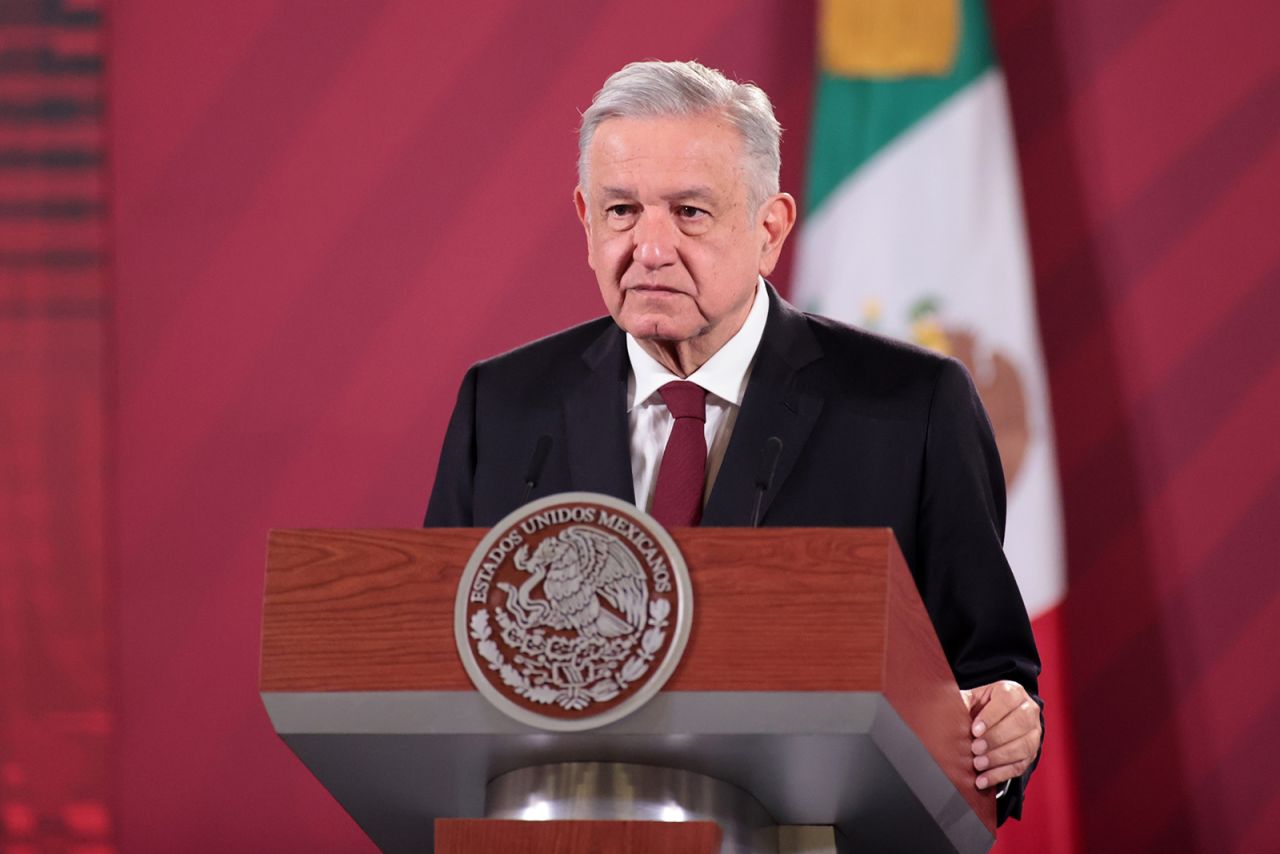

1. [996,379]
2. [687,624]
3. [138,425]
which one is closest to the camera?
[687,624]

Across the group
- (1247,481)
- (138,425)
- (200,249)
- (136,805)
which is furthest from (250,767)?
(1247,481)

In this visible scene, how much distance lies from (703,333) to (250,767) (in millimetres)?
1921

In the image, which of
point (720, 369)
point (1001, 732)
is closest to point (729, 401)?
point (720, 369)

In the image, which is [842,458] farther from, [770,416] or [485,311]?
[485,311]

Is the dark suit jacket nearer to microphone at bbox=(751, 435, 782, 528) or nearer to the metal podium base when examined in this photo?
microphone at bbox=(751, 435, 782, 528)

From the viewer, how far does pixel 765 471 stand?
1.73 metres

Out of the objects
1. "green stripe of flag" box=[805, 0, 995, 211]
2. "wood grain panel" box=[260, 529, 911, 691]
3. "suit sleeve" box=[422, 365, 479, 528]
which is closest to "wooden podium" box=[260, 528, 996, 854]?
"wood grain panel" box=[260, 529, 911, 691]

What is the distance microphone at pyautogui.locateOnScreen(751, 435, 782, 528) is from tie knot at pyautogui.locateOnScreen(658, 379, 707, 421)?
0.41 feet

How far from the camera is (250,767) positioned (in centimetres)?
347

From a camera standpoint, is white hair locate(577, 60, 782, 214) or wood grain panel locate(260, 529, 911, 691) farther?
white hair locate(577, 60, 782, 214)

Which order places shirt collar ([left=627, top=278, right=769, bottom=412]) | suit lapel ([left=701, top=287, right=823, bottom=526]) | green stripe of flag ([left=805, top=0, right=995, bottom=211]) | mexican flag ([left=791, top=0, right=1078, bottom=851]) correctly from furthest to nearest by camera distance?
green stripe of flag ([left=805, top=0, right=995, bottom=211])
mexican flag ([left=791, top=0, right=1078, bottom=851])
shirt collar ([left=627, top=278, right=769, bottom=412])
suit lapel ([left=701, top=287, right=823, bottom=526])

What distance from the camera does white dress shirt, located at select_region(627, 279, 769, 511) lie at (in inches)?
74.3

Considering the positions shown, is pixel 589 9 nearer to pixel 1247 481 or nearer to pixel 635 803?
pixel 1247 481

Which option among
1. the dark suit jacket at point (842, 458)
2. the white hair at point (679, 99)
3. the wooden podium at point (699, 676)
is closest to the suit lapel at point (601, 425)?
the dark suit jacket at point (842, 458)
